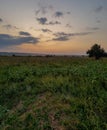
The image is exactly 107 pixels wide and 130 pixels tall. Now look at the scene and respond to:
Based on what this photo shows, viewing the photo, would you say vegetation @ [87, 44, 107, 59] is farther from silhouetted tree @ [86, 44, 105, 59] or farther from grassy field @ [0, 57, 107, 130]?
grassy field @ [0, 57, 107, 130]

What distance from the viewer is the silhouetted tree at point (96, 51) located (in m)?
52.9

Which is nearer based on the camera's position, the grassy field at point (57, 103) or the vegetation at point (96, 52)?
the grassy field at point (57, 103)

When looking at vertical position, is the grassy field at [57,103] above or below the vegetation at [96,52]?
below

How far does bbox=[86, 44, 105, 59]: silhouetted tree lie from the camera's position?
2084 inches

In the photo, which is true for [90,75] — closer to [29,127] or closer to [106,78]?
[106,78]

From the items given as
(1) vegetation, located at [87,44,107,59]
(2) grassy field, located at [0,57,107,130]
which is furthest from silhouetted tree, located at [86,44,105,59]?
(2) grassy field, located at [0,57,107,130]

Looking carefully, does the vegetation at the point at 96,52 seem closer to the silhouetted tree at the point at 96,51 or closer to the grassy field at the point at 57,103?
the silhouetted tree at the point at 96,51

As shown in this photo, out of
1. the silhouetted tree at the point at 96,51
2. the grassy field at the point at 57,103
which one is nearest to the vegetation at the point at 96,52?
the silhouetted tree at the point at 96,51

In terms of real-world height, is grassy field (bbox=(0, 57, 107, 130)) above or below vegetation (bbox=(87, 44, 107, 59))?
below

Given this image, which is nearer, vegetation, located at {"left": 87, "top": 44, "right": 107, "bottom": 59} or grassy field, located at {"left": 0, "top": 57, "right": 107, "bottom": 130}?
grassy field, located at {"left": 0, "top": 57, "right": 107, "bottom": 130}

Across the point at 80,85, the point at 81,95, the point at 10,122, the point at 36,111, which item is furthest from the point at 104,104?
the point at 10,122

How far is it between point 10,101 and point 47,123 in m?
2.96

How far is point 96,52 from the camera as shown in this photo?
52812 millimetres

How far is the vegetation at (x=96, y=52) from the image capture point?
2084 inches
